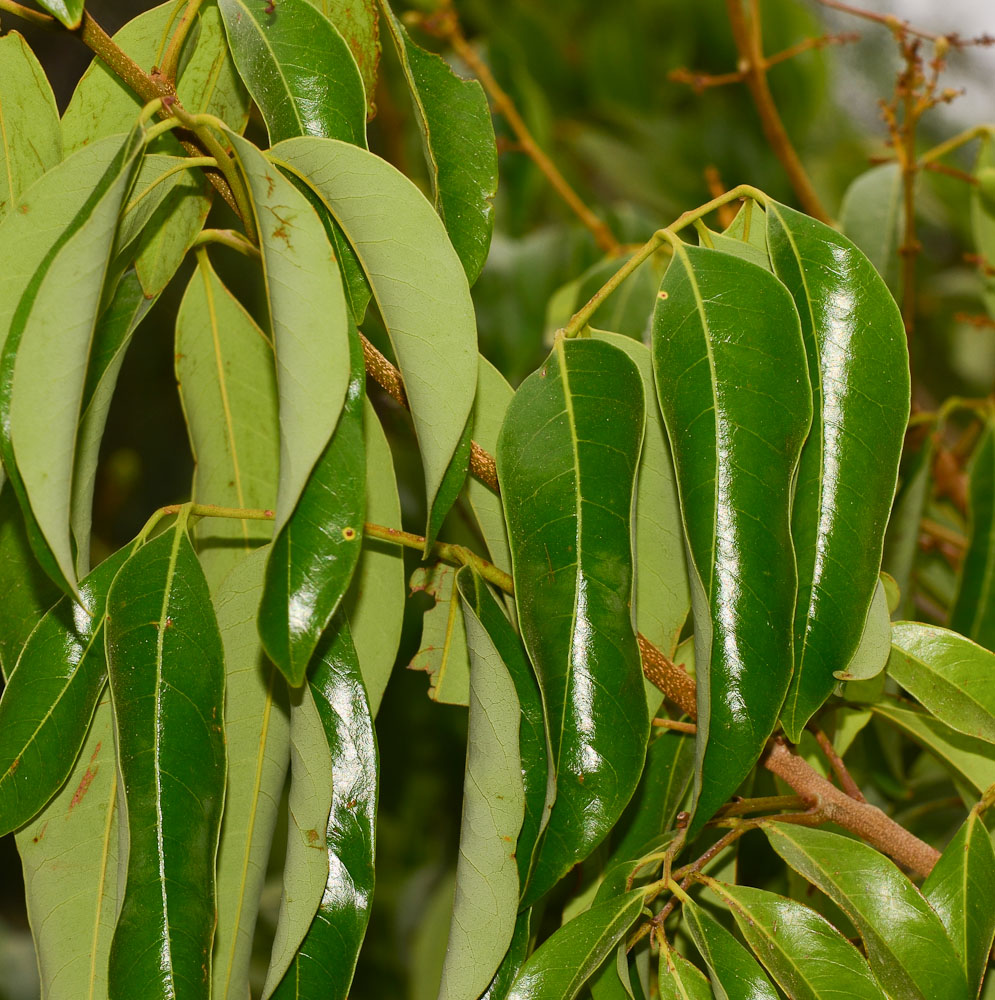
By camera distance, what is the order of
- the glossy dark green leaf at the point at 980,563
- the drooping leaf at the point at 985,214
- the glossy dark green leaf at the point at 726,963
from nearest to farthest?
the glossy dark green leaf at the point at 726,963
the glossy dark green leaf at the point at 980,563
the drooping leaf at the point at 985,214

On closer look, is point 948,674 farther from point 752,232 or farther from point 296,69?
point 296,69

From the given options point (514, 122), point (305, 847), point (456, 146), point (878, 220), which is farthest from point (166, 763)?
point (514, 122)

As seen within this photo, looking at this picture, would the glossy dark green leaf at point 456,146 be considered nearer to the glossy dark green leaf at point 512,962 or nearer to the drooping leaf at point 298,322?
the drooping leaf at point 298,322

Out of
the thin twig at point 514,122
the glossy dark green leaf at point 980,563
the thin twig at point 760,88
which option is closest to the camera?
the glossy dark green leaf at point 980,563

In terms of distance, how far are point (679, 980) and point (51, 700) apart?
0.39m

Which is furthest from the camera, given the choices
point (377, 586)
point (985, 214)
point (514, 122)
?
point (514, 122)

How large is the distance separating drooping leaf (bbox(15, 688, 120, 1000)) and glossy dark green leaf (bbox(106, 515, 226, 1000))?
73 mm

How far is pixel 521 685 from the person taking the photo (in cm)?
62

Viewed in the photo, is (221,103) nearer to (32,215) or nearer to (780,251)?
(32,215)

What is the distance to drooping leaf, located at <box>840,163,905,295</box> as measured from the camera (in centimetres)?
110

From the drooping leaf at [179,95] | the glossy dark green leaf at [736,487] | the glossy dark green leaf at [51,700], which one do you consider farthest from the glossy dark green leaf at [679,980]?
the drooping leaf at [179,95]

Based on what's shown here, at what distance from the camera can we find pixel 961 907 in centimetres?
60

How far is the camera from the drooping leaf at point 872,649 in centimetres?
57

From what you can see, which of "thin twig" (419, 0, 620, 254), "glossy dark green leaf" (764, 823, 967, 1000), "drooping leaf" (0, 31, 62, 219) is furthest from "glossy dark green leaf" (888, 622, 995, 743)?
"thin twig" (419, 0, 620, 254)
